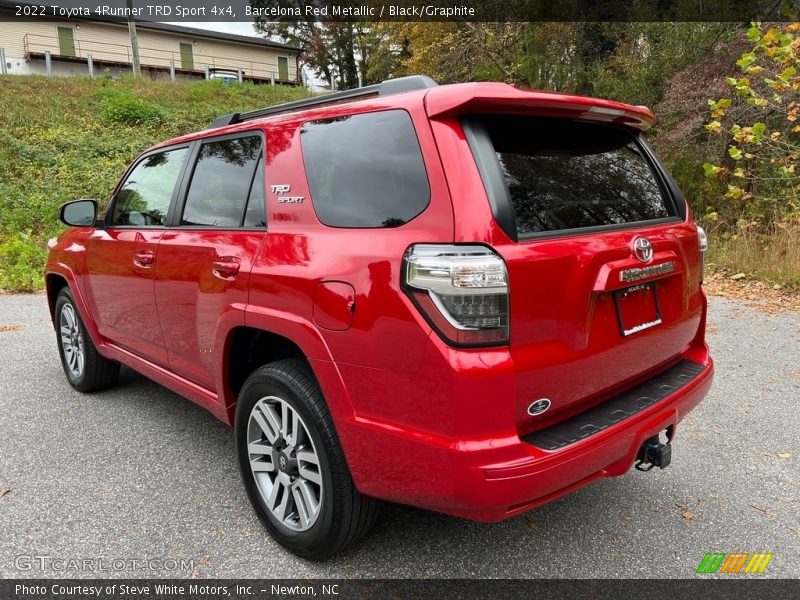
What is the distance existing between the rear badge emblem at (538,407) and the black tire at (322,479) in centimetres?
72

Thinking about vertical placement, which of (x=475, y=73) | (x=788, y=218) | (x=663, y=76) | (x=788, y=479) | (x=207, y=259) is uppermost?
(x=475, y=73)

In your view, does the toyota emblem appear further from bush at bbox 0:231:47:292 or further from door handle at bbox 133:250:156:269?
bush at bbox 0:231:47:292

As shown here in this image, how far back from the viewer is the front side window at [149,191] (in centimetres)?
339

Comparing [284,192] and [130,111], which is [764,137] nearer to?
[284,192]

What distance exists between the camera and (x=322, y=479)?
2.24 m

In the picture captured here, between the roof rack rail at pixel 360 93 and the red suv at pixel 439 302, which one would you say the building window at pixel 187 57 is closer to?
the roof rack rail at pixel 360 93

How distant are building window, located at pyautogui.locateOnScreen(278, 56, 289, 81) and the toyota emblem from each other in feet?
138

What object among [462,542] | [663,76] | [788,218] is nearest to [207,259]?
[462,542]

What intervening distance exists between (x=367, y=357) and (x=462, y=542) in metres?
1.11

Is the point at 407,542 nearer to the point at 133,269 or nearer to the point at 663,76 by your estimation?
the point at 133,269

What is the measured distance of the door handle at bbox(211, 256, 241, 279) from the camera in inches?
102

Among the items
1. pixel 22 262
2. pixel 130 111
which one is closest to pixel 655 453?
pixel 22 262

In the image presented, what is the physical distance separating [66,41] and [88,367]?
119ft

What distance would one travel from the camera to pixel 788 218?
8.54 metres
